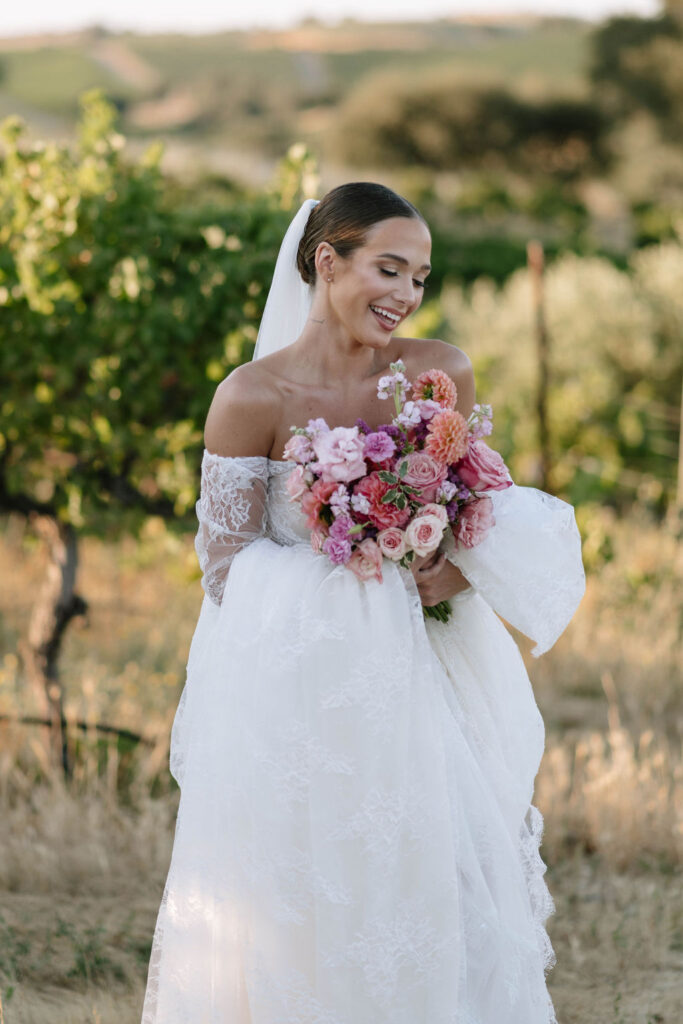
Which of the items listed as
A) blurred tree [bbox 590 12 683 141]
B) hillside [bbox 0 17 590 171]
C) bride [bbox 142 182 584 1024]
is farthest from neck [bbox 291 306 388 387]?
hillside [bbox 0 17 590 171]

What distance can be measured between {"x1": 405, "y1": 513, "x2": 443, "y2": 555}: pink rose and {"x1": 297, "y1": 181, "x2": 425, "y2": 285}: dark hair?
647 millimetres

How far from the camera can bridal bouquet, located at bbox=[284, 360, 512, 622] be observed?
2.48m

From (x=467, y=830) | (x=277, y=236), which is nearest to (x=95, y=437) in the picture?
(x=277, y=236)

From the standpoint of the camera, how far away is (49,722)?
466cm

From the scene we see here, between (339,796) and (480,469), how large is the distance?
785 mm

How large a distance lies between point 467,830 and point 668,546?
491 cm

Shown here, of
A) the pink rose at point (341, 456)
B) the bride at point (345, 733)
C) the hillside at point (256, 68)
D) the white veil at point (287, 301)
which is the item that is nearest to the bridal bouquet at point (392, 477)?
the pink rose at point (341, 456)

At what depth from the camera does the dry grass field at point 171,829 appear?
3.65 m

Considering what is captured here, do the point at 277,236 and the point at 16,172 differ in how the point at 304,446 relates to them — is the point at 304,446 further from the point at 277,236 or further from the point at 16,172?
the point at 16,172

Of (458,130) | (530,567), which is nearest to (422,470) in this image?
(530,567)

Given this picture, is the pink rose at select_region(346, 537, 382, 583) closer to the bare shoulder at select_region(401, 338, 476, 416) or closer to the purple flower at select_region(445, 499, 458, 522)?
the purple flower at select_region(445, 499, 458, 522)

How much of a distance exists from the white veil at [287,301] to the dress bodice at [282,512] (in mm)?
483

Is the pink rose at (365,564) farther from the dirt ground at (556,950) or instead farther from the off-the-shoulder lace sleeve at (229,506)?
the dirt ground at (556,950)

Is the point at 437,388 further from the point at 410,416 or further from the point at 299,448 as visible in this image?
the point at 299,448
